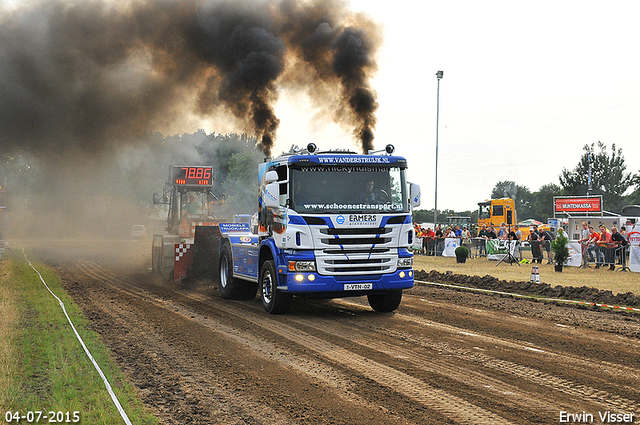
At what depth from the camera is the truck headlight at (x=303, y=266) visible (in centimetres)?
975

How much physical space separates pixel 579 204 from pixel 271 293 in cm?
3244

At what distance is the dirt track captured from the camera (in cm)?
516

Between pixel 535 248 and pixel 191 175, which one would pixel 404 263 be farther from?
pixel 535 248

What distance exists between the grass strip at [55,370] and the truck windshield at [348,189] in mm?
4094

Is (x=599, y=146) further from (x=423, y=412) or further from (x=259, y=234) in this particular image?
(x=423, y=412)

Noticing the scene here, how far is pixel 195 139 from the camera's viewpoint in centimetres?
3222

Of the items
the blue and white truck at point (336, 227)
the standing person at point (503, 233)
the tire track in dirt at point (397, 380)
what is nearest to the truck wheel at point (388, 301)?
the blue and white truck at point (336, 227)

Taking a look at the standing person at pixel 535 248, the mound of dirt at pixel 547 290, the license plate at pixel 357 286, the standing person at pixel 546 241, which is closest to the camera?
the license plate at pixel 357 286

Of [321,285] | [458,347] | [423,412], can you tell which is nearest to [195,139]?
[321,285]

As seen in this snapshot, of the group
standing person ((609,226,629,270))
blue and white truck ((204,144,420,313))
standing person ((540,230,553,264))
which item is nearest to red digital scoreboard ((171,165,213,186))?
blue and white truck ((204,144,420,313))

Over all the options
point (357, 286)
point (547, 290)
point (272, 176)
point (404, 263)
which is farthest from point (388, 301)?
point (547, 290)

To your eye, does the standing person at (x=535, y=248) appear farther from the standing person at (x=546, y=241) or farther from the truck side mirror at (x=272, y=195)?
the truck side mirror at (x=272, y=195)

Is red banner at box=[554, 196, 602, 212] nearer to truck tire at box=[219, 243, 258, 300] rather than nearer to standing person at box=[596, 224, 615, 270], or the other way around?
standing person at box=[596, 224, 615, 270]

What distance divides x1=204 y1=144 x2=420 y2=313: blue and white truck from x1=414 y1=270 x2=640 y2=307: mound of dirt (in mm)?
5177
